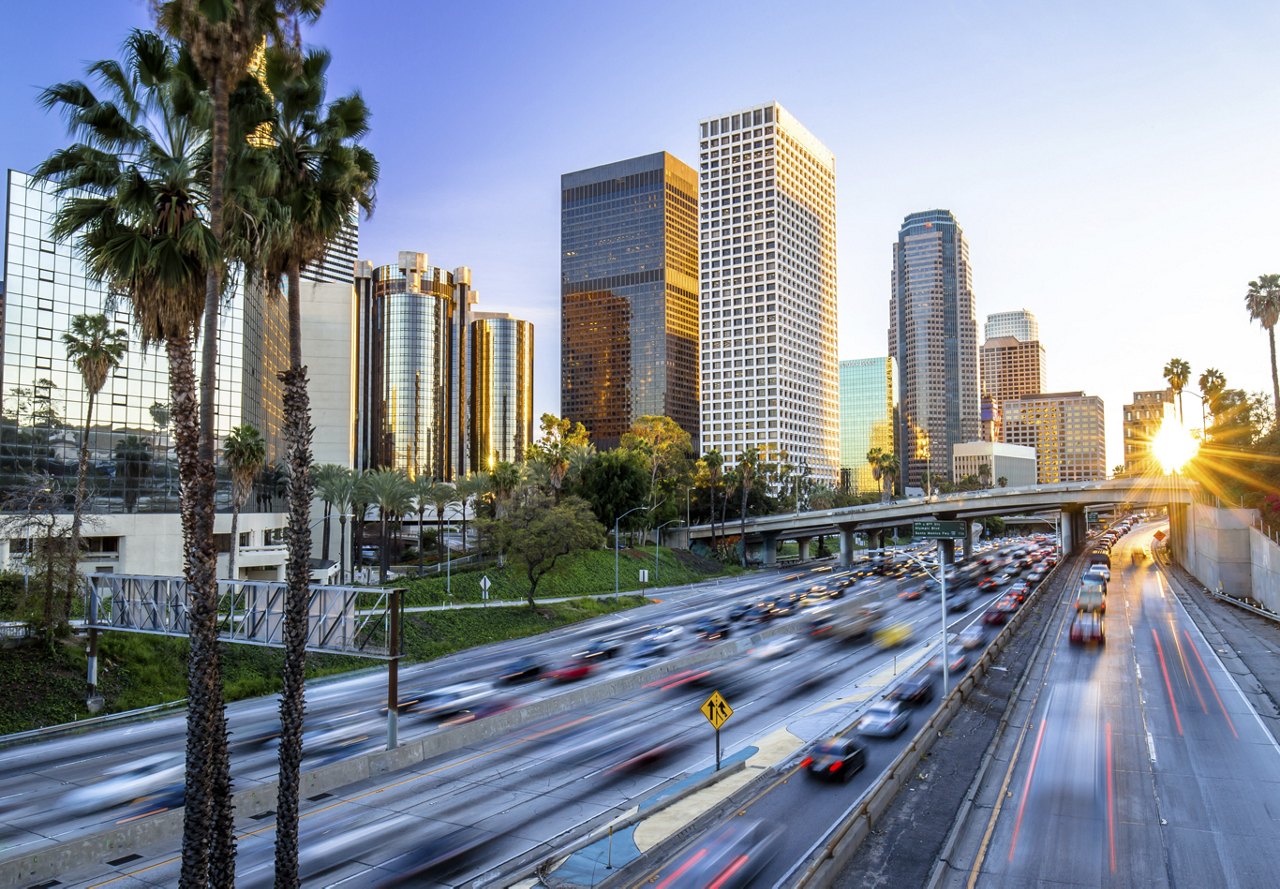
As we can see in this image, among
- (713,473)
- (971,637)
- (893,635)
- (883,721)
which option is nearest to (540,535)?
(893,635)

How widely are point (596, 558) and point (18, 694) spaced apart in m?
57.4

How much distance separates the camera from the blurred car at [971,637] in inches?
1886

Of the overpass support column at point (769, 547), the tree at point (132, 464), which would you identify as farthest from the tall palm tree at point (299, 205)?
the overpass support column at point (769, 547)

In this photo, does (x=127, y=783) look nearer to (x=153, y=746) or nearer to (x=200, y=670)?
(x=153, y=746)

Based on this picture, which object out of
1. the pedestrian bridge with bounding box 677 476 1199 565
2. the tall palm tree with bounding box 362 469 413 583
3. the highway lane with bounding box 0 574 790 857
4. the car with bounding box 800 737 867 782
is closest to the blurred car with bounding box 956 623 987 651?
the highway lane with bounding box 0 574 790 857

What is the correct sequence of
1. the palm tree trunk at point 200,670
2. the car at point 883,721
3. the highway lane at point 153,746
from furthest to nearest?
the car at point 883,721
the highway lane at point 153,746
the palm tree trunk at point 200,670

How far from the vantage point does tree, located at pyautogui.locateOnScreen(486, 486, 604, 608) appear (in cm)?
6000

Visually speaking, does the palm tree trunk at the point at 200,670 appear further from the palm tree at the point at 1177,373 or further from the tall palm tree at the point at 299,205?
the palm tree at the point at 1177,373

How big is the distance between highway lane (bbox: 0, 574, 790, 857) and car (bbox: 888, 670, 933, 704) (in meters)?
14.1

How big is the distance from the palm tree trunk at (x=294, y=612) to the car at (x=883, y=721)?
2059 cm

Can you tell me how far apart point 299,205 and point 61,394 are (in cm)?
5587

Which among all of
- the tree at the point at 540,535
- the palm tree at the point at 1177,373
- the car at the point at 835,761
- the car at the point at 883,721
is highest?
the palm tree at the point at 1177,373

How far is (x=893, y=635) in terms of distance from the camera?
53844 millimetres

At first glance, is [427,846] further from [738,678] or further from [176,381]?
[738,678]
